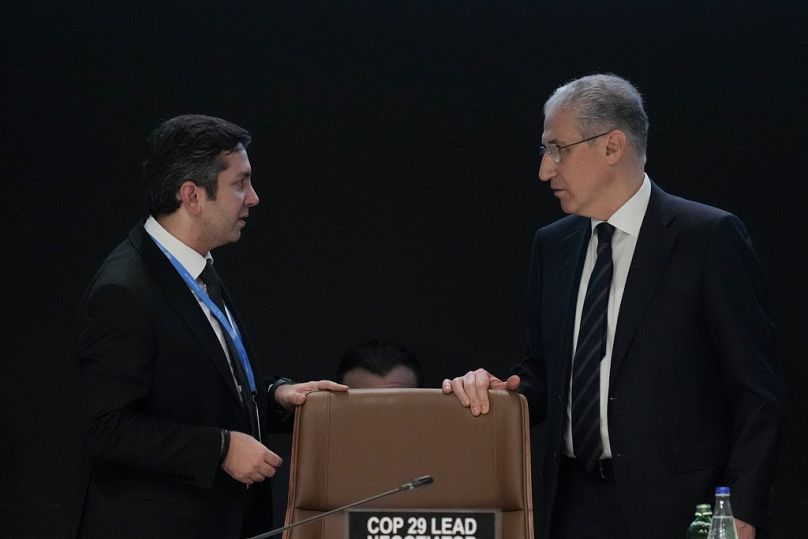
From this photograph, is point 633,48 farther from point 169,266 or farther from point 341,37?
point 169,266

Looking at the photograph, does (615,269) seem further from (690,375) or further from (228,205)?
(228,205)

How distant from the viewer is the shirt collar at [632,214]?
283cm

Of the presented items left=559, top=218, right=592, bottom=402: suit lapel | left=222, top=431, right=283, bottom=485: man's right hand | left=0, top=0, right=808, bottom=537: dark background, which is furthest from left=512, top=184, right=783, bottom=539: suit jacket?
left=0, top=0, right=808, bottom=537: dark background

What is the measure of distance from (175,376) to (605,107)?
1.16 metres

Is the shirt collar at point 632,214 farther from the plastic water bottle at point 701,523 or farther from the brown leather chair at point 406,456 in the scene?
the plastic water bottle at point 701,523

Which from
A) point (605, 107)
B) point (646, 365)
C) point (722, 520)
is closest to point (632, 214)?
point (605, 107)

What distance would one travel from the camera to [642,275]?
2736 mm

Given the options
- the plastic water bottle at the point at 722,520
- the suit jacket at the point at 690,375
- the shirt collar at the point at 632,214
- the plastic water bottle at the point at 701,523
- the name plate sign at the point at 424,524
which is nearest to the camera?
the name plate sign at the point at 424,524

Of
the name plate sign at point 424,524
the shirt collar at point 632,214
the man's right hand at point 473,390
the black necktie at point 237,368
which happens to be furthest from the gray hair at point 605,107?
the name plate sign at point 424,524

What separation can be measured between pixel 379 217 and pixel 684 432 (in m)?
2.02

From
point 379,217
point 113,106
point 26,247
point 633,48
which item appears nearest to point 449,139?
point 379,217

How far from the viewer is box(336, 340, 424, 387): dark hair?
405cm

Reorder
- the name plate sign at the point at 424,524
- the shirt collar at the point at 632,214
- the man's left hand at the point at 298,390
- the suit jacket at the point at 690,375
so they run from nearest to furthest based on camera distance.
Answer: the name plate sign at the point at 424,524 < the suit jacket at the point at 690,375 < the man's left hand at the point at 298,390 < the shirt collar at the point at 632,214

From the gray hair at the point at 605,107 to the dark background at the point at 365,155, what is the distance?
1.53m
